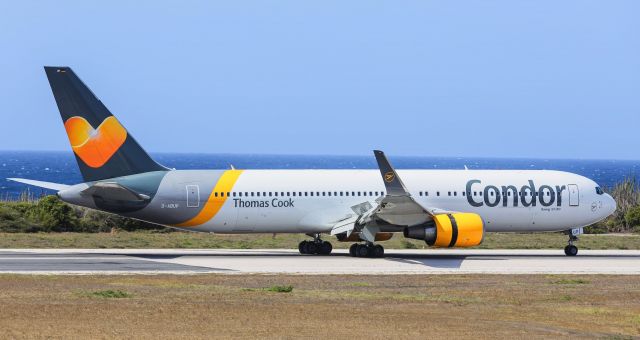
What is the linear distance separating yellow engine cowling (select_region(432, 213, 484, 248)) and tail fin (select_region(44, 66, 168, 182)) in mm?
10587

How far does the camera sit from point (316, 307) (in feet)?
74.8

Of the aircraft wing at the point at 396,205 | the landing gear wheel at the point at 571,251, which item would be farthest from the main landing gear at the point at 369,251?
the landing gear wheel at the point at 571,251

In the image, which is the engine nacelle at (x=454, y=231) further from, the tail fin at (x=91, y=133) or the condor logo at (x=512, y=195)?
the tail fin at (x=91, y=133)

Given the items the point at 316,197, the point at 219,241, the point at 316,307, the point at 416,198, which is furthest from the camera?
the point at 219,241

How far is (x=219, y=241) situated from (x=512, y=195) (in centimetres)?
1314

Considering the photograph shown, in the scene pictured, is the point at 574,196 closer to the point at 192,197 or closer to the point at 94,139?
the point at 192,197

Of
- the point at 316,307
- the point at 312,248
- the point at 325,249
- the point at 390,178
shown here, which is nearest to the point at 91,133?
the point at 312,248

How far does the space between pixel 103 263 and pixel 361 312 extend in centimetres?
1366

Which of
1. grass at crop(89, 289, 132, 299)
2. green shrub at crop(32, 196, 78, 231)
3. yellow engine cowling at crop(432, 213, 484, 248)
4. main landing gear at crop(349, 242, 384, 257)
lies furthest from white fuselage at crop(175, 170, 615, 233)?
green shrub at crop(32, 196, 78, 231)

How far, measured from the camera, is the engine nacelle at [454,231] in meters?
35.6

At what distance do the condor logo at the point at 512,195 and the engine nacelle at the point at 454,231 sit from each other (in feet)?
9.50

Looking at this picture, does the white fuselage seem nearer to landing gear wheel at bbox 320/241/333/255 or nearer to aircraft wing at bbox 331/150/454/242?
aircraft wing at bbox 331/150/454/242

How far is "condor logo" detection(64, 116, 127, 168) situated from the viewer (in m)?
36.5

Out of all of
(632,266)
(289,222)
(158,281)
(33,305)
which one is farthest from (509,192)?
(33,305)
